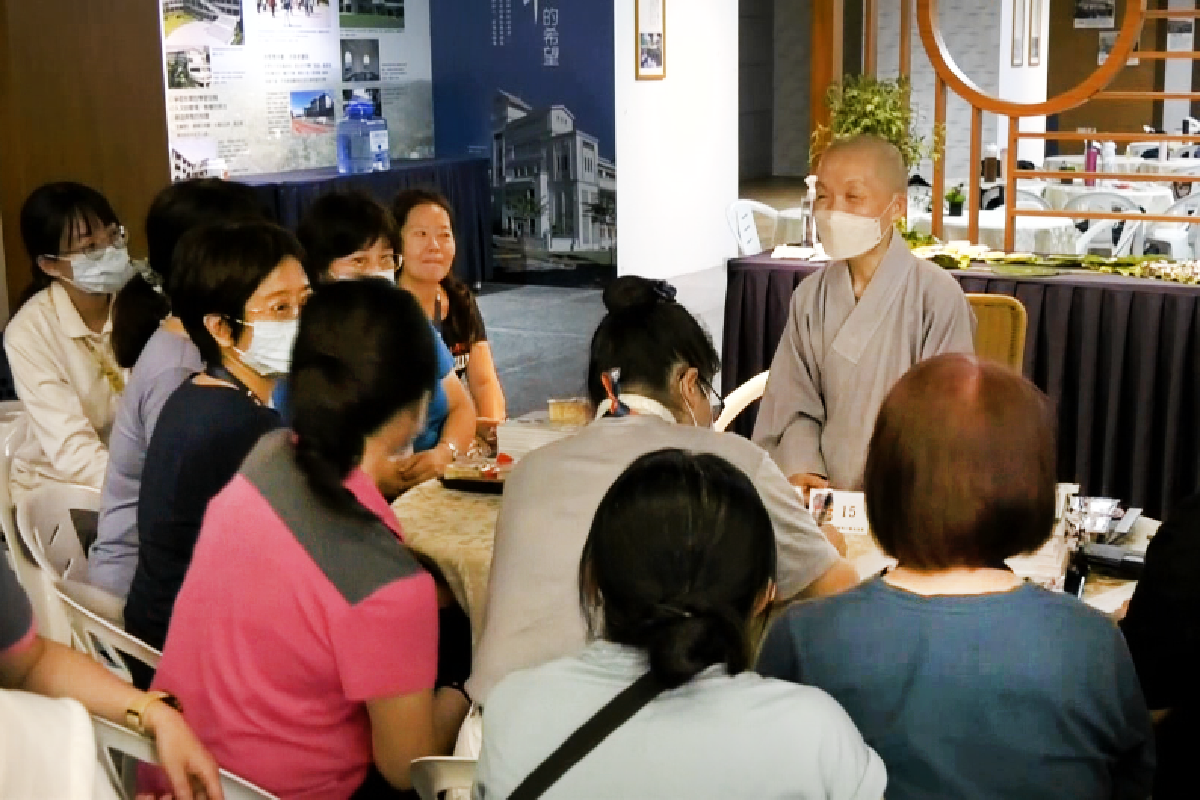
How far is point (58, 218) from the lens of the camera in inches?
141

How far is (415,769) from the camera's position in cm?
178

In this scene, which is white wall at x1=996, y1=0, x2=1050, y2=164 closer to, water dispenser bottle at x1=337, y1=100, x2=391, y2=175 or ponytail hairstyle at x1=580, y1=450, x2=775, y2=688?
water dispenser bottle at x1=337, y1=100, x2=391, y2=175

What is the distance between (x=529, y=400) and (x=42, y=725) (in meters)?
5.67

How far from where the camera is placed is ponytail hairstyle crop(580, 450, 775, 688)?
1312 mm

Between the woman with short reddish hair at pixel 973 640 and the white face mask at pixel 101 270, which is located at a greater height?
the white face mask at pixel 101 270

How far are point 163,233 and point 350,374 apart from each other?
148 centimetres

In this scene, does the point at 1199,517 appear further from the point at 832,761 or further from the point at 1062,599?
the point at 832,761

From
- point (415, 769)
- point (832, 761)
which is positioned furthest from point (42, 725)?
point (415, 769)

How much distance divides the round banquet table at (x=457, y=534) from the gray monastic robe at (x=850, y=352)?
754 mm

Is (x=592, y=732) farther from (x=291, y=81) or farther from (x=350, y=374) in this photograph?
(x=291, y=81)

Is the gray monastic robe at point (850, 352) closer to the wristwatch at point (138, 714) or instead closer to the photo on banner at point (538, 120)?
the wristwatch at point (138, 714)

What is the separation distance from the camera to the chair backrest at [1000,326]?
3.43 m

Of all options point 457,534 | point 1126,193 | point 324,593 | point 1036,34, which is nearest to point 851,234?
point 457,534

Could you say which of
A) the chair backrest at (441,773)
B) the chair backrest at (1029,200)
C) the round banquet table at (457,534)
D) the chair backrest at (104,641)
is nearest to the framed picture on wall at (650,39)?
the chair backrest at (1029,200)
